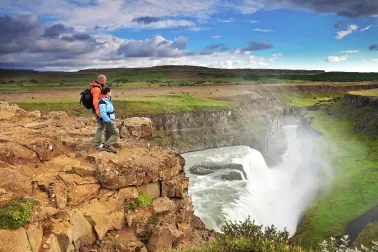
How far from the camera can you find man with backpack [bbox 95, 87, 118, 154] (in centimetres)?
1526

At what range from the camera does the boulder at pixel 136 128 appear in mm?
19953

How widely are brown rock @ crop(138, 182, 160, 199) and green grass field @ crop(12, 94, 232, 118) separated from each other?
151ft

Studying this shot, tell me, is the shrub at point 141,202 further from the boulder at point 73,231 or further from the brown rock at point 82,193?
the boulder at point 73,231

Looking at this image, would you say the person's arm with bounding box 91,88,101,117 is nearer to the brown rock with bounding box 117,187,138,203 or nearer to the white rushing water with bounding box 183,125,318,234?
the brown rock with bounding box 117,187,138,203

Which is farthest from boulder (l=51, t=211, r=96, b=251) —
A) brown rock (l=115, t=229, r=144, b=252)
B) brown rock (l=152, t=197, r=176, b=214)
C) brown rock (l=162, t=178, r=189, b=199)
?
brown rock (l=162, t=178, r=189, b=199)

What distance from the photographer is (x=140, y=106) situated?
66.8m

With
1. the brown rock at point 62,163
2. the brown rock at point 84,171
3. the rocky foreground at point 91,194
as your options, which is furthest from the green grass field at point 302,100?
the brown rock at point 84,171

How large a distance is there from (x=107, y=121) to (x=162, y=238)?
5.59 meters

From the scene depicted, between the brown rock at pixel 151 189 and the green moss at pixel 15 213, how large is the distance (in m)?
5.10

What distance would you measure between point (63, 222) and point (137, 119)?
9.69 m

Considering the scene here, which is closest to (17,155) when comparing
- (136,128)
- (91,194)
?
(91,194)

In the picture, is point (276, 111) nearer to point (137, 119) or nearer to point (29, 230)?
point (137, 119)

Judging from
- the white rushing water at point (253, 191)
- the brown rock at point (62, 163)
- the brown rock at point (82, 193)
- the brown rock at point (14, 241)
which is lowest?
the white rushing water at point (253, 191)

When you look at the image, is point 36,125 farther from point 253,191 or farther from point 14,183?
point 253,191
